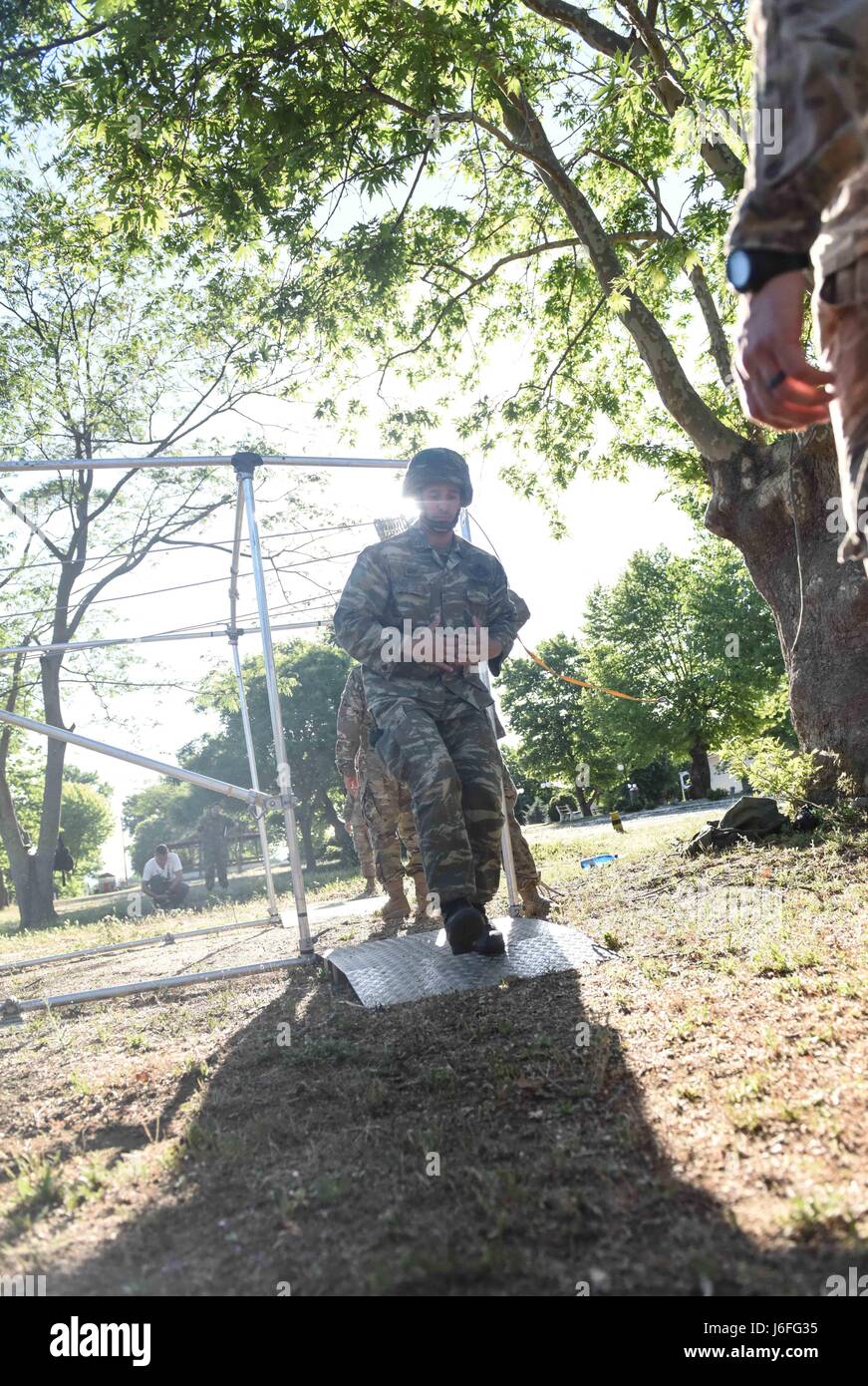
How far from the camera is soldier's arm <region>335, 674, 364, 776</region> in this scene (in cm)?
891

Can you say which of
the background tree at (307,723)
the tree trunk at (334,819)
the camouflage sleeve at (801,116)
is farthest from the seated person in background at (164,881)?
the tree trunk at (334,819)

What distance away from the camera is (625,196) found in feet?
33.9

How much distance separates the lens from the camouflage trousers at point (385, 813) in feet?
26.0

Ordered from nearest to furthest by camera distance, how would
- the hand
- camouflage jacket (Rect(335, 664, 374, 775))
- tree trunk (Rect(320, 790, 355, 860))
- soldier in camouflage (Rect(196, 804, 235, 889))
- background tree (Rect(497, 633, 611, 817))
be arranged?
the hand
camouflage jacket (Rect(335, 664, 374, 775))
soldier in camouflage (Rect(196, 804, 235, 889))
tree trunk (Rect(320, 790, 355, 860))
background tree (Rect(497, 633, 611, 817))

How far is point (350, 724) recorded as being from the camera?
9070 mm

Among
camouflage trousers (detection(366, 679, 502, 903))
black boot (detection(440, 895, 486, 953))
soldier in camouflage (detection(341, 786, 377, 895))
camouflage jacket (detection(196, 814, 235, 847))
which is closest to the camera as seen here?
black boot (detection(440, 895, 486, 953))

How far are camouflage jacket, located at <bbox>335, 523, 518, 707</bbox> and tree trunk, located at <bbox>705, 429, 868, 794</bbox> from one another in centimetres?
367

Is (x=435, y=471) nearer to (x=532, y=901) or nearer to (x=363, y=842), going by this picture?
(x=532, y=901)

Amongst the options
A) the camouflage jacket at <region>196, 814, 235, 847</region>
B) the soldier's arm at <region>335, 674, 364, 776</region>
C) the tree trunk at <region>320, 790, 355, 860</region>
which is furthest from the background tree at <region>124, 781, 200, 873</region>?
the soldier's arm at <region>335, 674, 364, 776</region>

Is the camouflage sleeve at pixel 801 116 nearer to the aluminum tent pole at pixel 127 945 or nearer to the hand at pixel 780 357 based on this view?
the hand at pixel 780 357

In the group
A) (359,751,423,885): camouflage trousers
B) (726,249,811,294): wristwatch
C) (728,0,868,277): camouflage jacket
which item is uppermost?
(728,0,868,277): camouflage jacket

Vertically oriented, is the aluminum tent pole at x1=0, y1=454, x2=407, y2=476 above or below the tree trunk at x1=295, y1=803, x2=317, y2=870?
above

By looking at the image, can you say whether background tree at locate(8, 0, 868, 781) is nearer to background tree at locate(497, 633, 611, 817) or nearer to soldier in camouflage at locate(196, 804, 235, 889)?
soldier in camouflage at locate(196, 804, 235, 889)

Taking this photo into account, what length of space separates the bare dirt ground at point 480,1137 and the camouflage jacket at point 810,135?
2.05 metres
